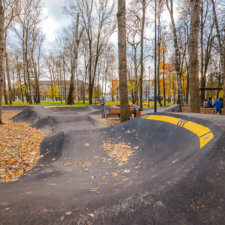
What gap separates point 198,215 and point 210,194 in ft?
1.03

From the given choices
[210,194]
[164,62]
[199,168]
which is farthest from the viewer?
[164,62]

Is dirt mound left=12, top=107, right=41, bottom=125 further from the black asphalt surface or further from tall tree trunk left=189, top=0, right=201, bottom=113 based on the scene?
tall tree trunk left=189, top=0, right=201, bottom=113

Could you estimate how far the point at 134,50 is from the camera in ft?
73.6

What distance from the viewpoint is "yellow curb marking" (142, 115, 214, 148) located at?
Result: 2.87m

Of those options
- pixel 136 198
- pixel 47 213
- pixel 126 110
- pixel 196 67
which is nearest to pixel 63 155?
pixel 47 213

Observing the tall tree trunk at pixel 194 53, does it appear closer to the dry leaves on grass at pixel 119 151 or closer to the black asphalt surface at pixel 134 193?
the black asphalt surface at pixel 134 193

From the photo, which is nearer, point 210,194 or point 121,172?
point 210,194

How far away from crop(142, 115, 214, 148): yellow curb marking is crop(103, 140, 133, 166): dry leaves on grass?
5.66 ft

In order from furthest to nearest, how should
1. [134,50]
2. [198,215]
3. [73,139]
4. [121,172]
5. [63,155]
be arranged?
1. [134,50]
2. [73,139]
3. [63,155]
4. [121,172]
5. [198,215]

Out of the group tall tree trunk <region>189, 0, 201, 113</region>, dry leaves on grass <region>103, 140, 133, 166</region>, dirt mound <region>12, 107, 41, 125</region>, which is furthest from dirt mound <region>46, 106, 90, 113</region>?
tall tree trunk <region>189, 0, 201, 113</region>

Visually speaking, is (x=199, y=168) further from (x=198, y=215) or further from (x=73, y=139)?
(x=73, y=139)

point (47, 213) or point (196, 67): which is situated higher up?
point (196, 67)

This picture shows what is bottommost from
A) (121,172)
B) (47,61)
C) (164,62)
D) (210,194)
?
(121,172)

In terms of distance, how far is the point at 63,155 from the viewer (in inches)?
200
